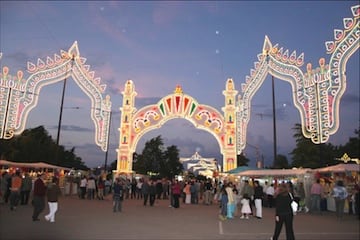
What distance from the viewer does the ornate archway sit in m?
33.0

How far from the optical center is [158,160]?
58.8 metres

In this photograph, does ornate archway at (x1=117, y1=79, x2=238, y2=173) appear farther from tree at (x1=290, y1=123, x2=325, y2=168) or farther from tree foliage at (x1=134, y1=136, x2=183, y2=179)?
tree foliage at (x1=134, y1=136, x2=183, y2=179)

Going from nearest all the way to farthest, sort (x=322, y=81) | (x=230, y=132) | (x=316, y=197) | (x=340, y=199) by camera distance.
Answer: (x=340, y=199), (x=316, y=197), (x=322, y=81), (x=230, y=132)

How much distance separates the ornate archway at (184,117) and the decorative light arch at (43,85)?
202 inches

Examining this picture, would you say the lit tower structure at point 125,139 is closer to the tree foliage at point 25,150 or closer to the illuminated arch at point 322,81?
the tree foliage at point 25,150

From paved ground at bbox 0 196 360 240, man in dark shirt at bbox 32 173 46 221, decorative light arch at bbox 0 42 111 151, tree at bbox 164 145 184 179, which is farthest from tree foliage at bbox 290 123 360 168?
man in dark shirt at bbox 32 173 46 221

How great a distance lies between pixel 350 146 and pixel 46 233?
48208 mm

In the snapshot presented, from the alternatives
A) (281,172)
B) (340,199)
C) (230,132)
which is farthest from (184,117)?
(340,199)

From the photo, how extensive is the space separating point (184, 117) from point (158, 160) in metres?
26.8

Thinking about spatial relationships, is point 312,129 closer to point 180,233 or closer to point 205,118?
point 180,233

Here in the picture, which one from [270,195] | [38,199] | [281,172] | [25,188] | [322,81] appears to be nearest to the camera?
[38,199]

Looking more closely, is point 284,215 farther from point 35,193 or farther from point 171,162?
point 171,162

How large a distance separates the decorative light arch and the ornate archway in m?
5.12

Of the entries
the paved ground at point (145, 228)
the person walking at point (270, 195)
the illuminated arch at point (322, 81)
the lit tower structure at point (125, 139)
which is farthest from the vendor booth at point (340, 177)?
the lit tower structure at point (125, 139)
